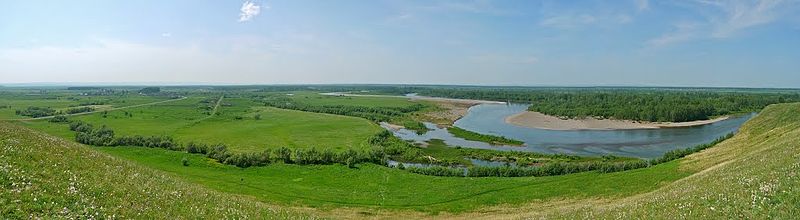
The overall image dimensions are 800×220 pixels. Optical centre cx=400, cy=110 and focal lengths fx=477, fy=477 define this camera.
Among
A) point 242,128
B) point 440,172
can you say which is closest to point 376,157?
point 440,172

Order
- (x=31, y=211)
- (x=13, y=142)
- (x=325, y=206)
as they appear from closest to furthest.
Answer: (x=31, y=211) < (x=13, y=142) < (x=325, y=206)

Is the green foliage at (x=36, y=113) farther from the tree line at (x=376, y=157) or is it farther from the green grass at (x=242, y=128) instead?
the tree line at (x=376, y=157)

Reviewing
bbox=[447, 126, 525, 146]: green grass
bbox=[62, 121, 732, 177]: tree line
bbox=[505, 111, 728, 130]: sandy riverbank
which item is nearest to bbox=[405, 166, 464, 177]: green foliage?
bbox=[62, 121, 732, 177]: tree line

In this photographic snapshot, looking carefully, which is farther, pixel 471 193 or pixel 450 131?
pixel 450 131

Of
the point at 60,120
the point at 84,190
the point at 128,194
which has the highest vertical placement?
the point at 84,190

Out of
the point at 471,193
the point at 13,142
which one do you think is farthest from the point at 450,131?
the point at 13,142

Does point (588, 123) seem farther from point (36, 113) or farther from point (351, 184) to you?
point (36, 113)

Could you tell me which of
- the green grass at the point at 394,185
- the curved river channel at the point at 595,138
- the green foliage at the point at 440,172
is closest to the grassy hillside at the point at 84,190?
the green grass at the point at 394,185

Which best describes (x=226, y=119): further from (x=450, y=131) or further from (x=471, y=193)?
(x=471, y=193)

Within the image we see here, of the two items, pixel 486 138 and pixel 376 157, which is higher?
pixel 376 157
